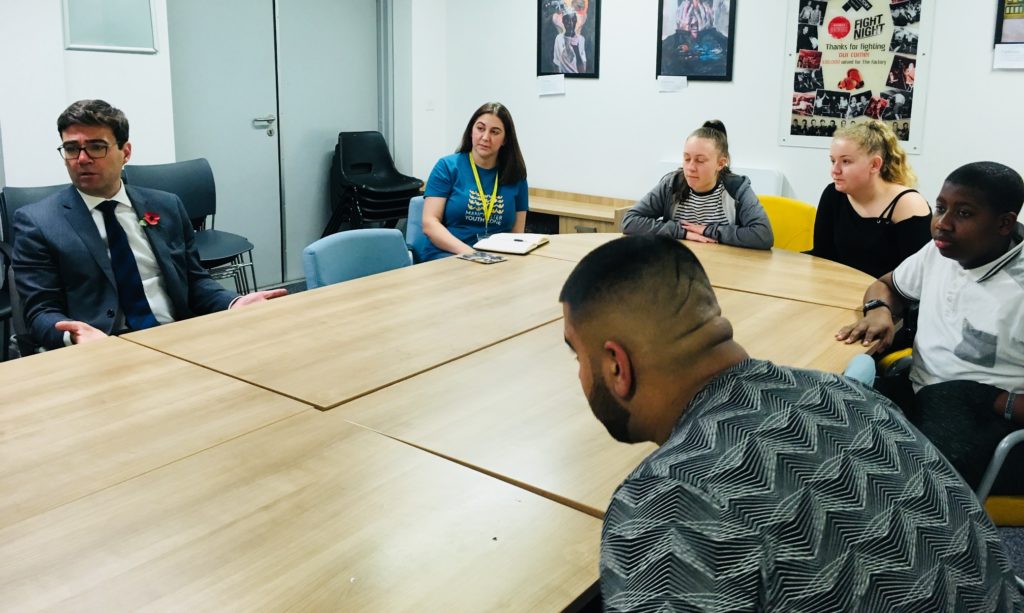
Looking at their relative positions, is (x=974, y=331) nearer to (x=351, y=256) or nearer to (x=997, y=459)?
(x=997, y=459)

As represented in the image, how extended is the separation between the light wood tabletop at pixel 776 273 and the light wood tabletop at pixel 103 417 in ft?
4.43

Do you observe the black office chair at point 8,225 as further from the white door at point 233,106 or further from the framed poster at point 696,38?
the framed poster at point 696,38

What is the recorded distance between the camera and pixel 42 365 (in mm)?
2068

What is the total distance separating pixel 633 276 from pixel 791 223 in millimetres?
3165

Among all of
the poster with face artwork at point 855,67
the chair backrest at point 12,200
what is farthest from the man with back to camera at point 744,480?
the poster with face artwork at point 855,67

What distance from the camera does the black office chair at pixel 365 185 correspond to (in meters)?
5.77

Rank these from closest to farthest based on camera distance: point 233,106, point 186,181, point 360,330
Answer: point 360,330 < point 186,181 < point 233,106

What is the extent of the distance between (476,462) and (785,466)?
2.67ft

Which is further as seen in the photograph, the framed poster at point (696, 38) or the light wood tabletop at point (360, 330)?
the framed poster at point (696, 38)

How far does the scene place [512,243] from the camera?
3.58m

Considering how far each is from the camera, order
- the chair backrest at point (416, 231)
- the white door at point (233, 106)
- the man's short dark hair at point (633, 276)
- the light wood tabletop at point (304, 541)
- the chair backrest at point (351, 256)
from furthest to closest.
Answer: the white door at point (233, 106)
the chair backrest at point (416, 231)
the chair backrest at point (351, 256)
the light wood tabletop at point (304, 541)
the man's short dark hair at point (633, 276)

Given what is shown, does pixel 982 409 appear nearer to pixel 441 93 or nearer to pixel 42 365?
pixel 42 365

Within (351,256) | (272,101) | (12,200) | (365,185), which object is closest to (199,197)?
(12,200)

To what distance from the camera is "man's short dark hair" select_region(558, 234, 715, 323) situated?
103cm
